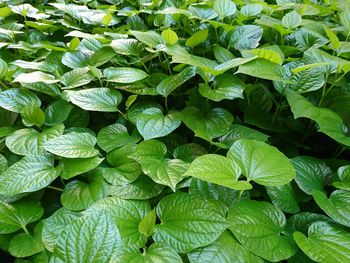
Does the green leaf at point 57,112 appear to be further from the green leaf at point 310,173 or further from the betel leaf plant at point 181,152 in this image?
the green leaf at point 310,173

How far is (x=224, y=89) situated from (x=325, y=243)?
1.43 feet

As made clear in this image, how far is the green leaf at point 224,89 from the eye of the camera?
82 cm

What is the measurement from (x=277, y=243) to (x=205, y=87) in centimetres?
43

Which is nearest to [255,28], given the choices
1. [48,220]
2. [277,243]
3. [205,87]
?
[205,87]

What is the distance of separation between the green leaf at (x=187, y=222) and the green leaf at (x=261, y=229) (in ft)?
0.11

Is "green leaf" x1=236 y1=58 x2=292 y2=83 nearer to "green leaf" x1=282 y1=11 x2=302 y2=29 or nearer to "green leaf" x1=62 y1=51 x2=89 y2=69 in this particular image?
"green leaf" x1=282 y1=11 x2=302 y2=29

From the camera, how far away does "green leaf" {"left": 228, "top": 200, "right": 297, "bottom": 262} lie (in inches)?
23.1

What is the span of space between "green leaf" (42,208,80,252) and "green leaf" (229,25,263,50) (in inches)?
28.7

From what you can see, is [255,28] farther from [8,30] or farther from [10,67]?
[8,30]

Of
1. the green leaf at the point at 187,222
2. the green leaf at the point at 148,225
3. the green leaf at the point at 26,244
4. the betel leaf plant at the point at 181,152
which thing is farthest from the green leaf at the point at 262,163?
the green leaf at the point at 26,244

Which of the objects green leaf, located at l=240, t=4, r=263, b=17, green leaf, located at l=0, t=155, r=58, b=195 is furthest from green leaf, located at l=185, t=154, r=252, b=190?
green leaf, located at l=240, t=4, r=263, b=17

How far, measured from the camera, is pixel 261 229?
614mm

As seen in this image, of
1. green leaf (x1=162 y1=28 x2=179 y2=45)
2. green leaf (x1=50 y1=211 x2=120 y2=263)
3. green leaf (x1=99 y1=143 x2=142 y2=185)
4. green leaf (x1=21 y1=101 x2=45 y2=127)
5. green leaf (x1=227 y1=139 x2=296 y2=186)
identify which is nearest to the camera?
green leaf (x1=50 y1=211 x2=120 y2=263)

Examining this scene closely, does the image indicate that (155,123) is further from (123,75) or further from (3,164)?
(3,164)
